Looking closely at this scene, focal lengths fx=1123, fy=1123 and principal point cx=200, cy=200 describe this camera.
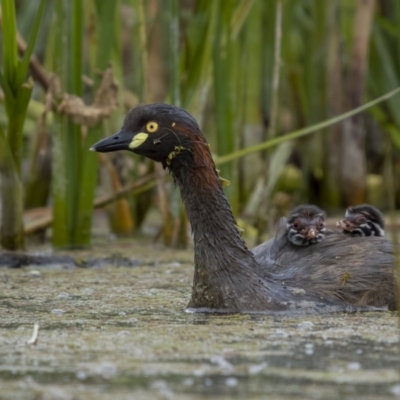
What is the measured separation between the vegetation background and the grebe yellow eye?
110 cm

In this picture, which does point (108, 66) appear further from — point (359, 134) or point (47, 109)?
point (359, 134)

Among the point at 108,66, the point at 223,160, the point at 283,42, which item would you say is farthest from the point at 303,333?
the point at 283,42

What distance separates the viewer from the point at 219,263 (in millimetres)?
5242

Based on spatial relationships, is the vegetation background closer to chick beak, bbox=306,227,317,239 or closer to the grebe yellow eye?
chick beak, bbox=306,227,317,239

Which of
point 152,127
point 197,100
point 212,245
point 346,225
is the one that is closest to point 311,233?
point 346,225

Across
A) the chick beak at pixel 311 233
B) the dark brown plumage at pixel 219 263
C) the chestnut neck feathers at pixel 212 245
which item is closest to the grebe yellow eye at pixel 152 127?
the dark brown plumage at pixel 219 263

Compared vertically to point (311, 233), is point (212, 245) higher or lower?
lower

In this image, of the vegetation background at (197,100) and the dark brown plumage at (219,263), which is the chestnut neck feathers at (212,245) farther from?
the vegetation background at (197,100)

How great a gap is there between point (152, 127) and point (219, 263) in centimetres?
71

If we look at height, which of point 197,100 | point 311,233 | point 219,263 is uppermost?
point 197,100

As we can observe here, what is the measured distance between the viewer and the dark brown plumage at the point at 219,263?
17.0 feet

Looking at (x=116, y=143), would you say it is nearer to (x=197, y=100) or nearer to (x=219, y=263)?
(x=219, y=263)

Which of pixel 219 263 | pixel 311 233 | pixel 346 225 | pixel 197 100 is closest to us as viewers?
pixel 219 263

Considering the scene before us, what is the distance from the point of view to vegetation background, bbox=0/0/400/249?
23.7 ft
